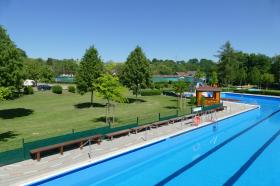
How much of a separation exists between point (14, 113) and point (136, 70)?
16512 millimetres

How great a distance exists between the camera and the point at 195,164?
58.4ft

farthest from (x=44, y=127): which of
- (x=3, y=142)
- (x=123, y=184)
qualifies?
(x=123, y=184)

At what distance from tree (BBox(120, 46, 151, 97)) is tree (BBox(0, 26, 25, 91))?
16117 mm

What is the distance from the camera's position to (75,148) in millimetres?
18156

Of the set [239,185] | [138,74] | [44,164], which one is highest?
[138,74]

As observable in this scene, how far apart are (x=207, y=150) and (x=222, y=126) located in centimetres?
866

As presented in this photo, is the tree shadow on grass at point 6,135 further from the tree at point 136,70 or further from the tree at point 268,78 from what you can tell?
the tree at point 268,78

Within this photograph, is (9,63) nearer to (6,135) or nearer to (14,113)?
(6,135)

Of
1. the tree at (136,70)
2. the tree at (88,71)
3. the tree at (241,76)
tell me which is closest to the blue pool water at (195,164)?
the tree at (88,71)

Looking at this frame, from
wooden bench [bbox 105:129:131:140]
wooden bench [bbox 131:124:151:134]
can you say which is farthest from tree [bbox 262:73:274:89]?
wooden bench [bbox 105:129:131:140]

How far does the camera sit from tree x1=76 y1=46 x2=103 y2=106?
34219 mm

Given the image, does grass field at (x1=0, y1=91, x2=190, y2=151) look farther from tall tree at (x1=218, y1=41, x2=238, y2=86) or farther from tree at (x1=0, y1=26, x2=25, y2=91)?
tall tree at (x1=218, y1=41, x2=238, y2=86)

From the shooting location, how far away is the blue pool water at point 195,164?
15039 mm

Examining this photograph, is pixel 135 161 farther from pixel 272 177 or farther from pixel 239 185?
pixel 272 177
